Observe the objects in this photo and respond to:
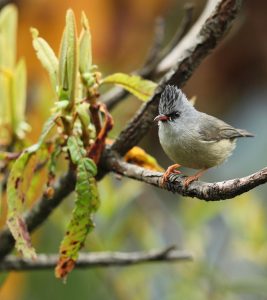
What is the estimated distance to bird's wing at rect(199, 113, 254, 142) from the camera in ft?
7.27

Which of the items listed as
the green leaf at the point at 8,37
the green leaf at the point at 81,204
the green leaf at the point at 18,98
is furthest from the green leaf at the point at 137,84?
the green leaf at the point at 8,37

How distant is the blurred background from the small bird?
854mm

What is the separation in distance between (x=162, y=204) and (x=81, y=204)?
258 cm

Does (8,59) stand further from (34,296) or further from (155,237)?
(34,296)

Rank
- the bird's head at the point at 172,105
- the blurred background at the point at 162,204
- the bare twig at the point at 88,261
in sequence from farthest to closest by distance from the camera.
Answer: the blurred background at the point at 162,204 → the bare twig at the point at 88,261 → the bird's head at the point at 172,105

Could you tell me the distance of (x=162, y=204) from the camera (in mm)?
4414

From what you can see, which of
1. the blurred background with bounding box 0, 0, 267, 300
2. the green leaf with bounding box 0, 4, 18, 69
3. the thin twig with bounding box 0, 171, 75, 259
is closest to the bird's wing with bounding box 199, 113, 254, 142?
the thin twig with bounding box 0, 171, 75, 259

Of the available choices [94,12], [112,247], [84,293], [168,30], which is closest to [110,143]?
[112,247]

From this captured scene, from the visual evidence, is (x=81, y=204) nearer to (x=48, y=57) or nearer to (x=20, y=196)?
(x=20, y=196)

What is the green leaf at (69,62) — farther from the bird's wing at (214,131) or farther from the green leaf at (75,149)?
the bird's wing at (214,131)

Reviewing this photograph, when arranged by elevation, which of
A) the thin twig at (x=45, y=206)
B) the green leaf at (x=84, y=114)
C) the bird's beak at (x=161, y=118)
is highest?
the bird's beak at (x=161, y=118)

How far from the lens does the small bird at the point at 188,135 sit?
2055 mm

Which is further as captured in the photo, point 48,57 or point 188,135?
point 188,135

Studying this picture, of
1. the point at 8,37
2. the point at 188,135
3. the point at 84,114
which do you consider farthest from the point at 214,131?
the point at 8,37
